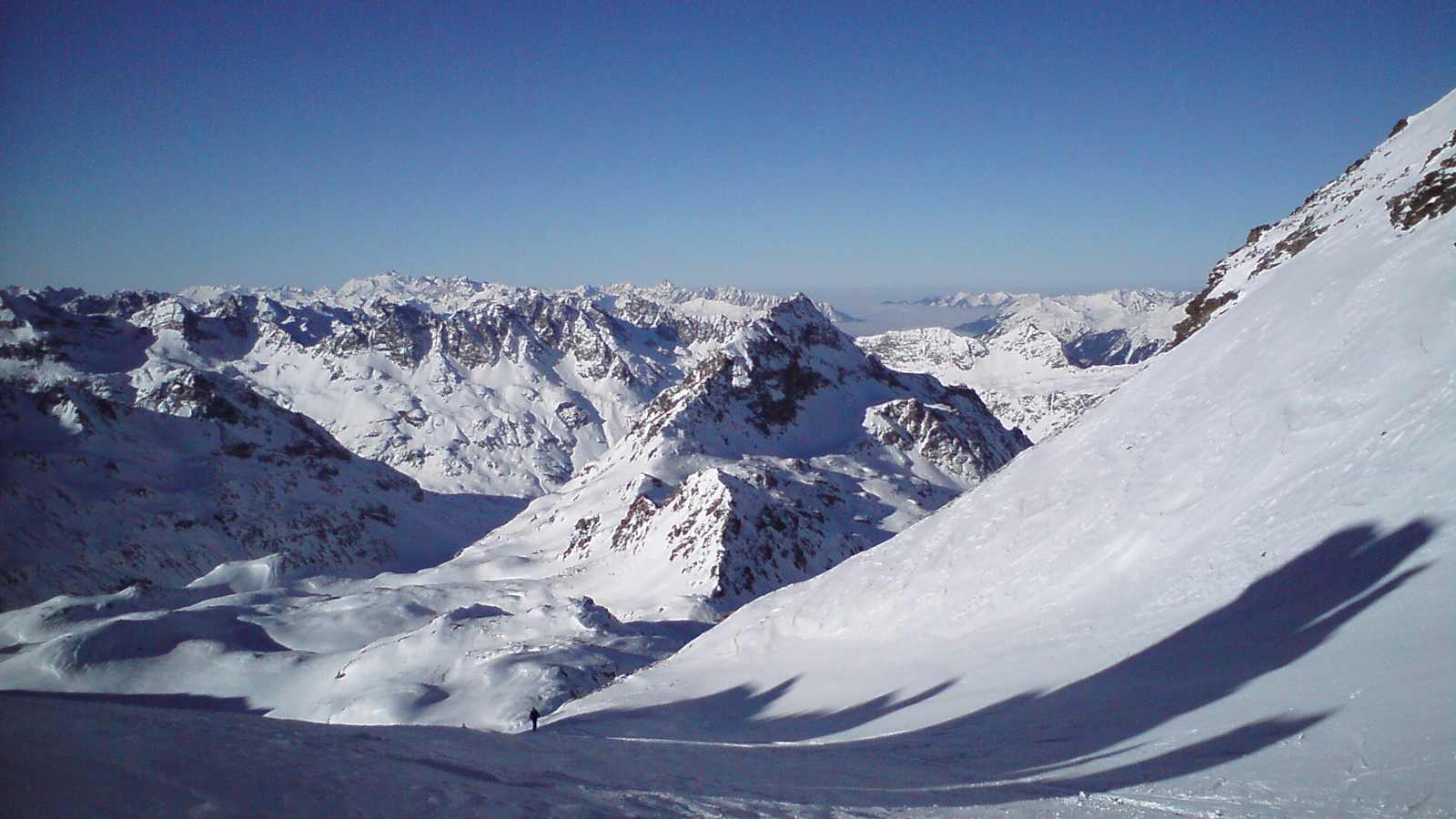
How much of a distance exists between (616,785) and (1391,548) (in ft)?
51.0

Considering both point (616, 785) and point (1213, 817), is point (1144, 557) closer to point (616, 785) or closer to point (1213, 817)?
point (1213, 817)

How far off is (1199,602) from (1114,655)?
2531 millimetres

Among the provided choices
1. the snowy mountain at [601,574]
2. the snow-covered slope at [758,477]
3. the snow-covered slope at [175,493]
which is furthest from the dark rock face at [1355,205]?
the snow-covered slope at [175,493]

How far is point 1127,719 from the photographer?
1383 centimetres

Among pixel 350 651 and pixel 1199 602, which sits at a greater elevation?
pixel 1199 602

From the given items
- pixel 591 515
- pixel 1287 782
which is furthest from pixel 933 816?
pixel 591 515

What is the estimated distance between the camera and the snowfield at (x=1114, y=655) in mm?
9578

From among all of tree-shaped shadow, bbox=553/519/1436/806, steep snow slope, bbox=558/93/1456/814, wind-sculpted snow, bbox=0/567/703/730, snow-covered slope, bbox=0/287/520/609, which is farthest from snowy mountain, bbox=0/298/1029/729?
tree-shaped shadow, bbox=553/519/1436/806

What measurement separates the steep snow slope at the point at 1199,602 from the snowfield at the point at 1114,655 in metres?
0.09

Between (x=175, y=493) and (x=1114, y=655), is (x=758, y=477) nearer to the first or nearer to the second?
(x=1114, y=655)

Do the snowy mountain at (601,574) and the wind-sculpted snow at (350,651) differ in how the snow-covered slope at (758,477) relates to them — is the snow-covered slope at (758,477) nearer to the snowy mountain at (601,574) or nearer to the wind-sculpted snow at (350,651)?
the snowy mountain at (601,574)

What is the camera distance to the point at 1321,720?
10.6 metres

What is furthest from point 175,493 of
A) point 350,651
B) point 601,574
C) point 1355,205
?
point 1355,205

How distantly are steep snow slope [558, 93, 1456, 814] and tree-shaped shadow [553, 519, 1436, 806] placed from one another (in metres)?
0.07
